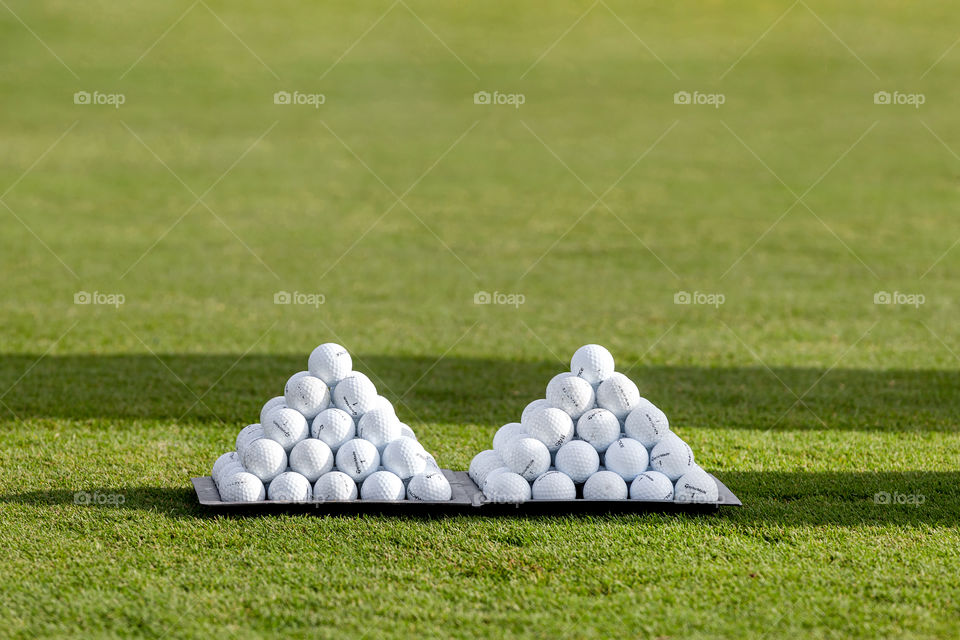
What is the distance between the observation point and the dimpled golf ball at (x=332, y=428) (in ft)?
25.9

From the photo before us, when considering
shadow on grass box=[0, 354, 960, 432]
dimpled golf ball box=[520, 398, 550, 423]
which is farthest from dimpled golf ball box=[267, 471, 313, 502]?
shadow on grass box=[0, 354, 960, 432]

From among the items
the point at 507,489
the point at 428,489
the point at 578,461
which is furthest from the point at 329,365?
the point at 578,461

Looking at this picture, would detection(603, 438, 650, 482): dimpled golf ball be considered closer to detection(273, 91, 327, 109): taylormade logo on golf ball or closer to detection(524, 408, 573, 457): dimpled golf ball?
→ detection(524, 408, 573, 457): dimpled golf ball

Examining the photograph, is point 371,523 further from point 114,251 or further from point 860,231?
point 860,231

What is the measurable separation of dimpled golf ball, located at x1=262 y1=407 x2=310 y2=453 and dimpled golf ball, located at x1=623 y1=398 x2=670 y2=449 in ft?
7.85

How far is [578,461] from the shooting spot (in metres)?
7.84

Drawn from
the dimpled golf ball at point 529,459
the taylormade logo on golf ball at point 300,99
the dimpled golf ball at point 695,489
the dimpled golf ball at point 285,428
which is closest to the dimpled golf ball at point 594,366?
the dimpled golf ball at point 529,459

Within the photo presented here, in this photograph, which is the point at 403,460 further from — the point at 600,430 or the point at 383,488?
the point at 600,430

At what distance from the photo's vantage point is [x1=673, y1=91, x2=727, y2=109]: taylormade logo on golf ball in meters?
34.9

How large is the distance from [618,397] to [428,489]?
5.18 feet

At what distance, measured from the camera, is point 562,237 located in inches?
875

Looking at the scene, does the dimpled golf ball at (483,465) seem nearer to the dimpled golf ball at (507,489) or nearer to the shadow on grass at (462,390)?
the dimpled golf ball at (507,489)

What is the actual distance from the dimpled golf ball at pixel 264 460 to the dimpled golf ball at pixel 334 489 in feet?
1.05

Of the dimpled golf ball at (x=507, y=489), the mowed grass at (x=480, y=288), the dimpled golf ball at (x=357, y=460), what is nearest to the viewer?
the mowed grass at (x=480, y=288)
